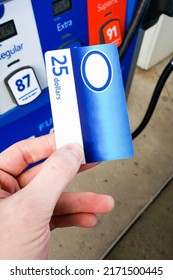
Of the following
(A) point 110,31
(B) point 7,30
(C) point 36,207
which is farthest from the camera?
(A) point 110,31

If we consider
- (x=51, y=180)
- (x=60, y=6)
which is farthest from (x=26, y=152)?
(x=60, y=6)

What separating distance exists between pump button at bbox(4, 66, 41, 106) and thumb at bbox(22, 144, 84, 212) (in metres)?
0.30

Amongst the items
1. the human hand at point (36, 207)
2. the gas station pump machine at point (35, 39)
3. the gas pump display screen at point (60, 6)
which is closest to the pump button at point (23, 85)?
the gas station pump machine at point (35, 39)

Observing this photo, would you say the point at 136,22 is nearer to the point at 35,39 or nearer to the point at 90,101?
the point at 35,39

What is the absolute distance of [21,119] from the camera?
82 centimetres

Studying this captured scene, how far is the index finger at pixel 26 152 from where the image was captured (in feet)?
1.98

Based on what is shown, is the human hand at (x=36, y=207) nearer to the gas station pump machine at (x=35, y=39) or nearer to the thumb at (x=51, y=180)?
the thumb at (x=51, y=180)

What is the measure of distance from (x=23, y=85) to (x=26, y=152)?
19 cm

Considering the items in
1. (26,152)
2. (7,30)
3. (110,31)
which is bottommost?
(26,152)

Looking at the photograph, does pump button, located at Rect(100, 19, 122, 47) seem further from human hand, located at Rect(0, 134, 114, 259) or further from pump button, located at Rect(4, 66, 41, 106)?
human hand, located at Rect(0, 134, 114, 259)

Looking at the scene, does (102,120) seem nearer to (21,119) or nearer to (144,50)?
(21,119)

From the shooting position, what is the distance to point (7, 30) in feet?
1.99

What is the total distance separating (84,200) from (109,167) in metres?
0.61

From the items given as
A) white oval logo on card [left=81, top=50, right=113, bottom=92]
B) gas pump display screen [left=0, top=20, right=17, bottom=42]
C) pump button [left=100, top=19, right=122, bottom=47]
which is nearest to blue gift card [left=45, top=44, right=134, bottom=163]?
white oval logo on card [left=81, top=50, right=113, bottom=92]
